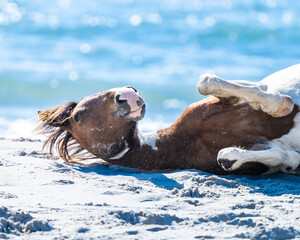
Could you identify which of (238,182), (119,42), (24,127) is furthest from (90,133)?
(119,42)

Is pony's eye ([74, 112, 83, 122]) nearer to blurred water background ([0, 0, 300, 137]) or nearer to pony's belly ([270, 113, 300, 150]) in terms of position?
pony's belly ([270, 113, 300, 150])

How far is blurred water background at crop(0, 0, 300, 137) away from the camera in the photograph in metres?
11.7

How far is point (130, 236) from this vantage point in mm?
2738

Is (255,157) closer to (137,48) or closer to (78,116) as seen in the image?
(78,116)

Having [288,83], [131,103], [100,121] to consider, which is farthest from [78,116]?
[288,83]

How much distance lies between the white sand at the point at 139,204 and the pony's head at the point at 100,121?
0.65 feet

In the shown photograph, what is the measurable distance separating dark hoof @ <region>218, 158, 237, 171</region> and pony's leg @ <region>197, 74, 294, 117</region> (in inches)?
16.3

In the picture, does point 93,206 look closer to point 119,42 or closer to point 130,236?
point 130,236

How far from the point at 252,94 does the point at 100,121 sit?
1.13 meters

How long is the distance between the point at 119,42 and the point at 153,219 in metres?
13.3

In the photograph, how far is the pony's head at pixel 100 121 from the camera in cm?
416

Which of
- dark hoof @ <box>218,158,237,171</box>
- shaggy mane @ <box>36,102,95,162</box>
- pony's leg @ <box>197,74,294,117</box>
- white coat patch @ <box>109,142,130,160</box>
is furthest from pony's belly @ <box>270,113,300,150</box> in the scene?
shaggy mane @ <box>36,102,95,162</box>

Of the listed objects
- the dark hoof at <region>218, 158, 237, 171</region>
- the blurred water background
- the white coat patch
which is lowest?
the dark hoof at <region>218, 158, 237, 171</region>

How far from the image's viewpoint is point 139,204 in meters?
3.33
